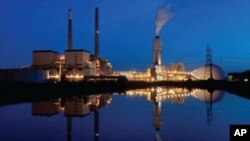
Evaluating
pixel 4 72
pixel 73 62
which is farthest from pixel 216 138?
pixel 73 62

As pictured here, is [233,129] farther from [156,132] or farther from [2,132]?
[2,132]

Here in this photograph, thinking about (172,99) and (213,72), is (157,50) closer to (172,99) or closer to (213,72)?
(213,72)

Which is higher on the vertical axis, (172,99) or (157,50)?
(157,50)

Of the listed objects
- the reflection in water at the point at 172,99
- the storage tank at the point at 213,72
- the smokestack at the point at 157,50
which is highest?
the smokestack at the point at 157,50

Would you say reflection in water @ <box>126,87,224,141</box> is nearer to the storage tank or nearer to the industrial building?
the industrial building

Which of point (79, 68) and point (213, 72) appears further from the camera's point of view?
point (213, 72)

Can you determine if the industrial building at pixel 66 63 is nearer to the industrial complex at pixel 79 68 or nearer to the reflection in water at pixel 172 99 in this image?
the industrial complex at pixel 79 68

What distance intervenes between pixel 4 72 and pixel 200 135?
152ft

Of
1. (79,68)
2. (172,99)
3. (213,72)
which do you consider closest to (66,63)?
(79,68)

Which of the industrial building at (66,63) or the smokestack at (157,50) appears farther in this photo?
the smokestack at (157,50)

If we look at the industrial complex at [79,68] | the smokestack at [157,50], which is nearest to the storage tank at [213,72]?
the industrial complex at [79,68]

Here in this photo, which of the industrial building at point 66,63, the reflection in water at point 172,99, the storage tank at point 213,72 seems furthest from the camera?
the storage tank at point 213,72

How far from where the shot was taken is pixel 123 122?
16.0m

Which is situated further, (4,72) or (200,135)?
(4,72)
